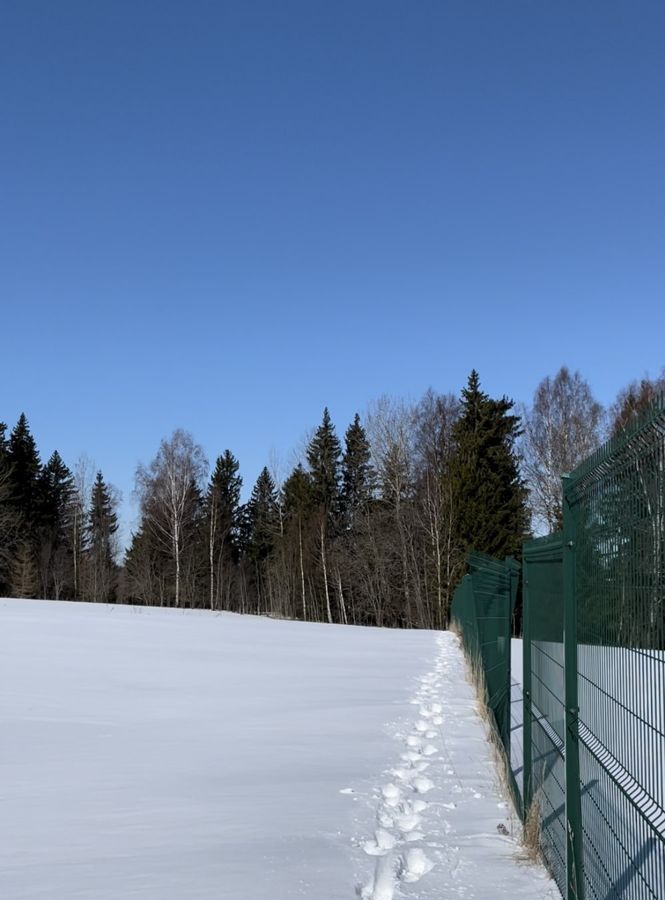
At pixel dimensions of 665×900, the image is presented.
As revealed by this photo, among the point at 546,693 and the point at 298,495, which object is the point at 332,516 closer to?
the point at 298,495

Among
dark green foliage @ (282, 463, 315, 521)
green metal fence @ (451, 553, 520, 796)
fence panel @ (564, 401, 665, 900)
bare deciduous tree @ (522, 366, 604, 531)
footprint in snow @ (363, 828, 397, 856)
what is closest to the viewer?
fence panel @ (564, 401, 665, 900)

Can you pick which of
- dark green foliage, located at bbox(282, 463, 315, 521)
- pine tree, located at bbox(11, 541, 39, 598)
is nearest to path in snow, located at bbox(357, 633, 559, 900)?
dark green foliage, located at bbox(282, 463, 315, 521)

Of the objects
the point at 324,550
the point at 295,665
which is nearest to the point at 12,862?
the point at 295,665

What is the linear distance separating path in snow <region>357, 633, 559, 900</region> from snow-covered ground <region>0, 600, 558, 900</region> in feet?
0.05

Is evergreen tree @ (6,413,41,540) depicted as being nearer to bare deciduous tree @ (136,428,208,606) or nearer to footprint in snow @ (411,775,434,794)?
bare deciduous tree @ (136,428,208,606)

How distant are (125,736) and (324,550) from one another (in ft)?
128

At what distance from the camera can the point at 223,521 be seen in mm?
57688

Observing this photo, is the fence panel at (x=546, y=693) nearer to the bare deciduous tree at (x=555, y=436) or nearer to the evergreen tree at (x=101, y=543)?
the bare deciduous tree at (x=555, y=436)

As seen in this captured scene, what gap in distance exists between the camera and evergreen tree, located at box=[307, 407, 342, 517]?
52344 millimetres

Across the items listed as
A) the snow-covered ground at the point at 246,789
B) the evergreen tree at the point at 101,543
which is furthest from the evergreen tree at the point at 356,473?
the snow-covered ground at the point at 246,789

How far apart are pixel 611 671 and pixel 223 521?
55495 millimetres

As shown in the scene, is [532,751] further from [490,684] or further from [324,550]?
[324,550]

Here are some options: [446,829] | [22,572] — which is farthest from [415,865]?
[22,572]

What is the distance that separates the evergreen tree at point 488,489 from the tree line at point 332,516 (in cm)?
7
